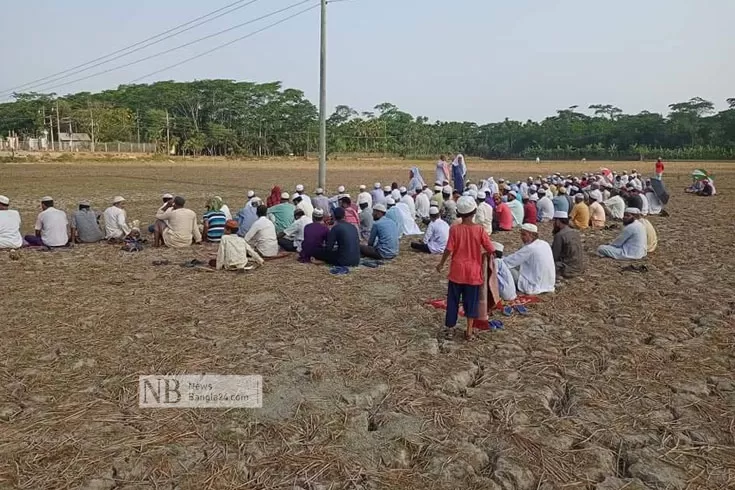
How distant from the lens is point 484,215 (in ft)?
42.3

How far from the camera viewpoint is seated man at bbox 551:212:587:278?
9.21 m

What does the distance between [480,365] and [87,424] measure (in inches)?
135

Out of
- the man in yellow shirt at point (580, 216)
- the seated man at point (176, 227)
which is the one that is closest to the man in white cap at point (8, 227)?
the seated man at point (176, 227)

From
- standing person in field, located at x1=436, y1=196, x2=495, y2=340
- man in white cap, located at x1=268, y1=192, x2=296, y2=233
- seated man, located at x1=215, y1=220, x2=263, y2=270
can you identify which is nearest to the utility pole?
man in white cap, located at x1=268, y1=192, x2=296, y2=233

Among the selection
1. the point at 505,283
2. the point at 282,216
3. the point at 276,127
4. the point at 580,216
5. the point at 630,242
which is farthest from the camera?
the point at 276,127

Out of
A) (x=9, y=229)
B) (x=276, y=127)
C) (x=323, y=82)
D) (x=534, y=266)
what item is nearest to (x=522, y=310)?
(x=534, y=266)

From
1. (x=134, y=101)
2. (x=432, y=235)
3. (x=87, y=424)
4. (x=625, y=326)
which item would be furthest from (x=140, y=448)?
(x=134, y=101)

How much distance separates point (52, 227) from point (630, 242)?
10.6m

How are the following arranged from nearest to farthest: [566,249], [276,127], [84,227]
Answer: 1. [566,249]
2. [84,227]
3. [276,127]

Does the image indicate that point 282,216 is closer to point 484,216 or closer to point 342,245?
point 342,245

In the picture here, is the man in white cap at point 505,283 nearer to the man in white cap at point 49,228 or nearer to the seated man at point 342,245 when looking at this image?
the seated man at point 342,245

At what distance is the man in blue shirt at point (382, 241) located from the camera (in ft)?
35.1

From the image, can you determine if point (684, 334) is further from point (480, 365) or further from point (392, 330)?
point (392, 330)

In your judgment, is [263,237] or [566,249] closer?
[566,249]
